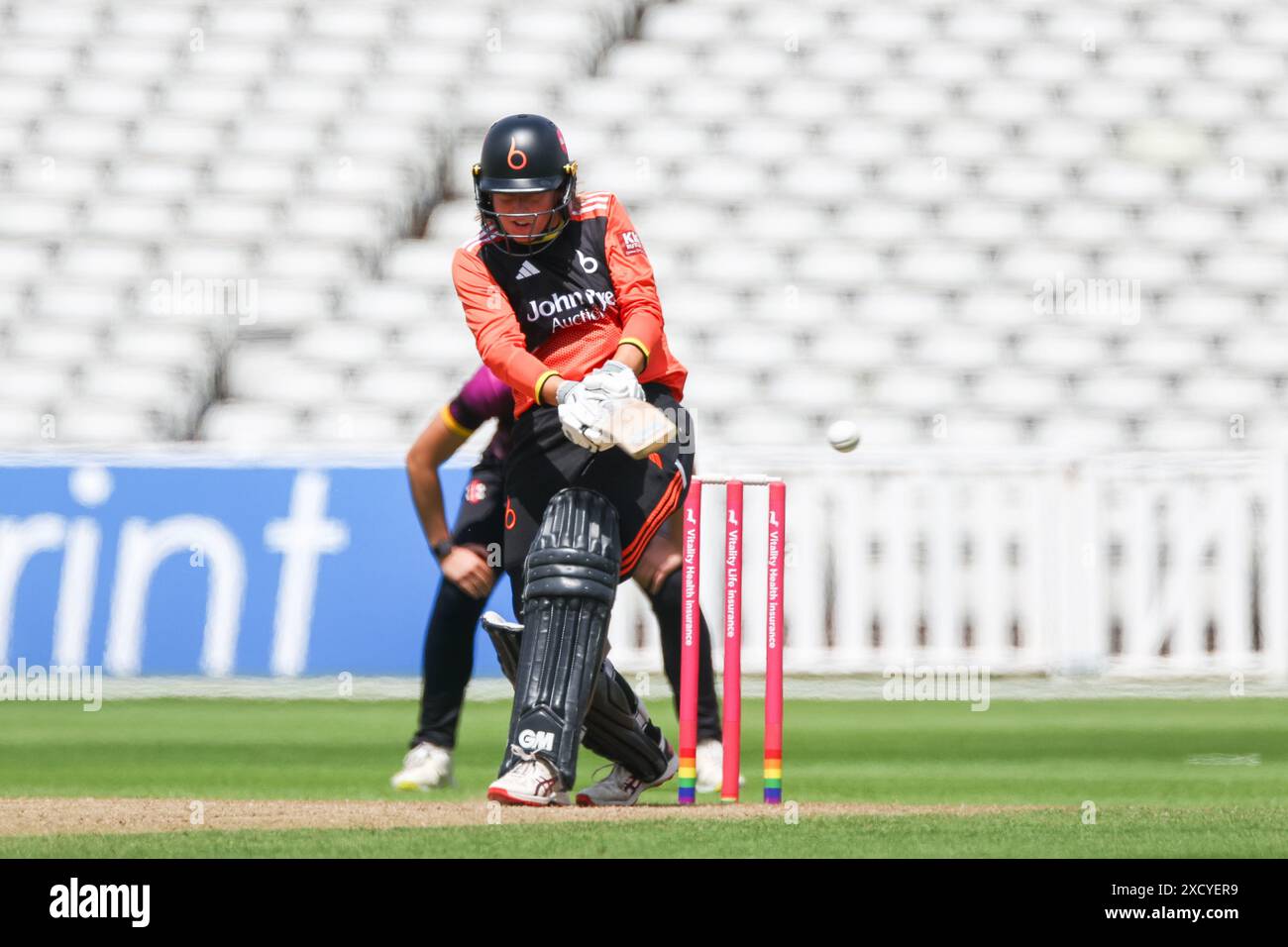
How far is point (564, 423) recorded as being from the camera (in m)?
5.41

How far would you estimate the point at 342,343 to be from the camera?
579 inches

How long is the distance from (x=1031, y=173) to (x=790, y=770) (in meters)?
9.49

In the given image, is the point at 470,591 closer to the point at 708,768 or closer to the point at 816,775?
the point at 708,768

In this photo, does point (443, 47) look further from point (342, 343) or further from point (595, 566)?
point (595, 566)

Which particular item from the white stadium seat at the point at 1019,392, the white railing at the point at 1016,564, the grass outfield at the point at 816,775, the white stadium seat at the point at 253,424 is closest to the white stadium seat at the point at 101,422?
the white stadium seat at the point at 253,424

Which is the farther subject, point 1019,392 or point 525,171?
point 1019,392

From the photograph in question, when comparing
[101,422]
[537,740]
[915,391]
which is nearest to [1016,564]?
[915,391]

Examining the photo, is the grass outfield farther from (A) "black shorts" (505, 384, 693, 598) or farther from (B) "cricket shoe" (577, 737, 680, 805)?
(A) "black shorts" (505, 384, 693, 598)

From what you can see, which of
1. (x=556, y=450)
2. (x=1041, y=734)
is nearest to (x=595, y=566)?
(x=556, y=450)

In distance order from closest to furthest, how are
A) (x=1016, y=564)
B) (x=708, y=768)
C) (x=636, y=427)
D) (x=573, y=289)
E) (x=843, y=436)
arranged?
1. (x=636, y=427)
2. (x=573, y=289)
3. (x=843, y=436)
4. (x=708, y=768)
5. (x=1016, y=564)

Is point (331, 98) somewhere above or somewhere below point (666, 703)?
above

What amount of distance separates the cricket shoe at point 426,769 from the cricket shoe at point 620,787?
970mm

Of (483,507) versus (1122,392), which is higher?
(1122,392)

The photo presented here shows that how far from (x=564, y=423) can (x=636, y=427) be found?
19 centimetres
